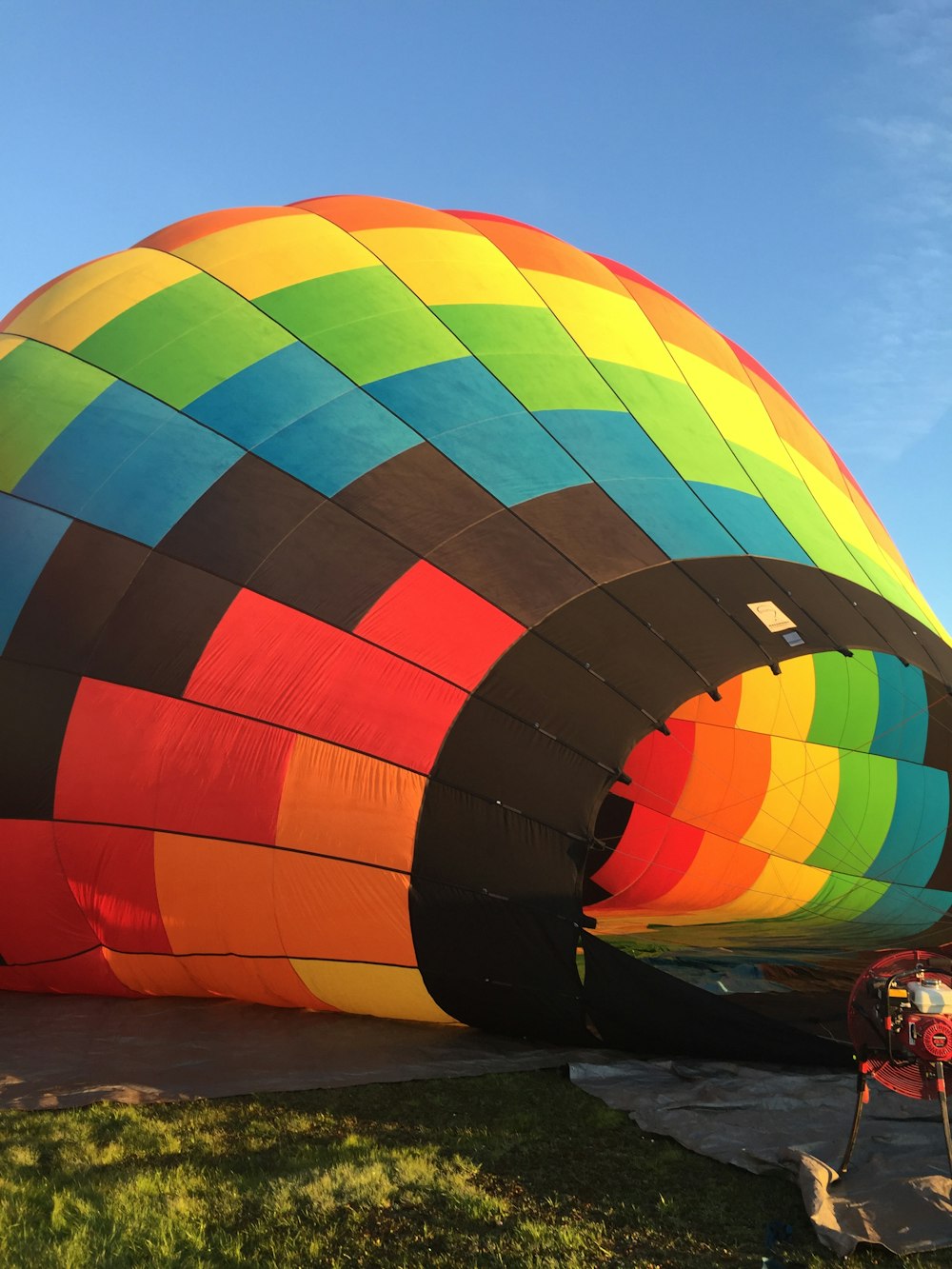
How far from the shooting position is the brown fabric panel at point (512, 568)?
4922mm

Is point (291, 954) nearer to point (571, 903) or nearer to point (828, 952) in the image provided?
point (571, 903)

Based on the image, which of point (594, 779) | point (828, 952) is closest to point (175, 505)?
point (594, 779)

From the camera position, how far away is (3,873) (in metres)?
5.27

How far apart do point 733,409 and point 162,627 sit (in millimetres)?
3664

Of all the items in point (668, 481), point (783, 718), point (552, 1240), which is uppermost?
point (668, 481)

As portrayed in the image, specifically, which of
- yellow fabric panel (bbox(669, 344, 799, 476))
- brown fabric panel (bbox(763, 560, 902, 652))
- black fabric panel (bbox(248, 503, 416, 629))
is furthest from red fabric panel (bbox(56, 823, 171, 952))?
yellow fabric panel (bbox(669, 344, 799, 476))

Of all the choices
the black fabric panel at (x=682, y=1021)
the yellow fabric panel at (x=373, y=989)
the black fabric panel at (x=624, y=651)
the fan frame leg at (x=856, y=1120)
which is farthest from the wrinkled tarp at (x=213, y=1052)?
the black fabric panel at (x=624, y=651)

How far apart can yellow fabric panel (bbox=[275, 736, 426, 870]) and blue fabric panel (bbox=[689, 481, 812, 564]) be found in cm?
222

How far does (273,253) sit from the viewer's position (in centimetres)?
613

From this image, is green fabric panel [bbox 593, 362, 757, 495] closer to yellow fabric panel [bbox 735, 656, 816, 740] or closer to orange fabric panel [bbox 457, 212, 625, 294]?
orange fabric panel [bbox 457, 212, 625, 294]

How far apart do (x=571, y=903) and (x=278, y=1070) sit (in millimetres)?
1431

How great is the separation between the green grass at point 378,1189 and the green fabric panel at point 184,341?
3447 mm

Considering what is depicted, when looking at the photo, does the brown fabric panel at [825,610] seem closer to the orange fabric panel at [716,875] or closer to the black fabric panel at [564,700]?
the black fabric panel at [564,700]

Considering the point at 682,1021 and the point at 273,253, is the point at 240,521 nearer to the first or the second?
the point at 273,253
